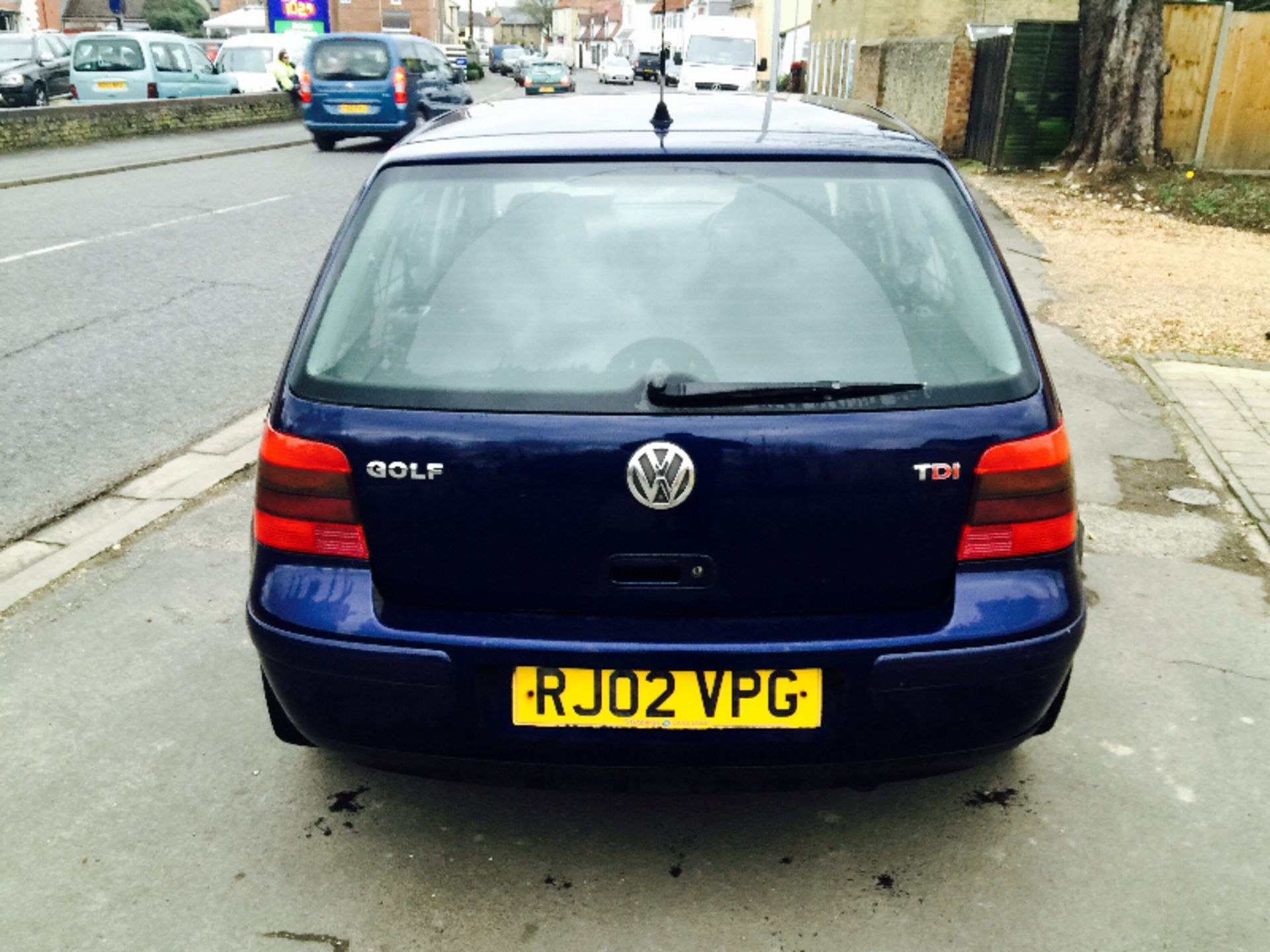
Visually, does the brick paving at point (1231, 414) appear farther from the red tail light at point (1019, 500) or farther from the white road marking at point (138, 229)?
the white road marking at point (138, 229)

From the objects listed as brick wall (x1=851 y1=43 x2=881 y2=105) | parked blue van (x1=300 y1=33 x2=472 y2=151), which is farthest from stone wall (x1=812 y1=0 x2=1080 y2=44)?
parked blue van (x1=300 y1=33 x2=472 y2=151)

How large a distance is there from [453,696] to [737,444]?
Result: 2.48 feet

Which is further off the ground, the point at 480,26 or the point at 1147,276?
the point at 1147,276

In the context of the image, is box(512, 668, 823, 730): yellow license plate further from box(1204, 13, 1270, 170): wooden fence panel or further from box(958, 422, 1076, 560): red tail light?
box(1204, 13, 1270, 170): wooden fence panel

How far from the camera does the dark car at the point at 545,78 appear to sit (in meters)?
48.3

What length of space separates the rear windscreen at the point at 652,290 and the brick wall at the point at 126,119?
1836 centimetres

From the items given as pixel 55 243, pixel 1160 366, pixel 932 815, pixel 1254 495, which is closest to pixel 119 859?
pixel 932 815

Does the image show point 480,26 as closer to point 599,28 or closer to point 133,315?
point 599,28

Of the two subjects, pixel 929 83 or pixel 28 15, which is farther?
pixel 28 15

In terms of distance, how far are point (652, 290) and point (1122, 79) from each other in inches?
584

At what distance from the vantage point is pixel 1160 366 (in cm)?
736

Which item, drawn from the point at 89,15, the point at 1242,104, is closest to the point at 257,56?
the point at 1242,104

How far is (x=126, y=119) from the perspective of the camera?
21.2 meters

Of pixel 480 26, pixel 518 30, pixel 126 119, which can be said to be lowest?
pixel 518 30
